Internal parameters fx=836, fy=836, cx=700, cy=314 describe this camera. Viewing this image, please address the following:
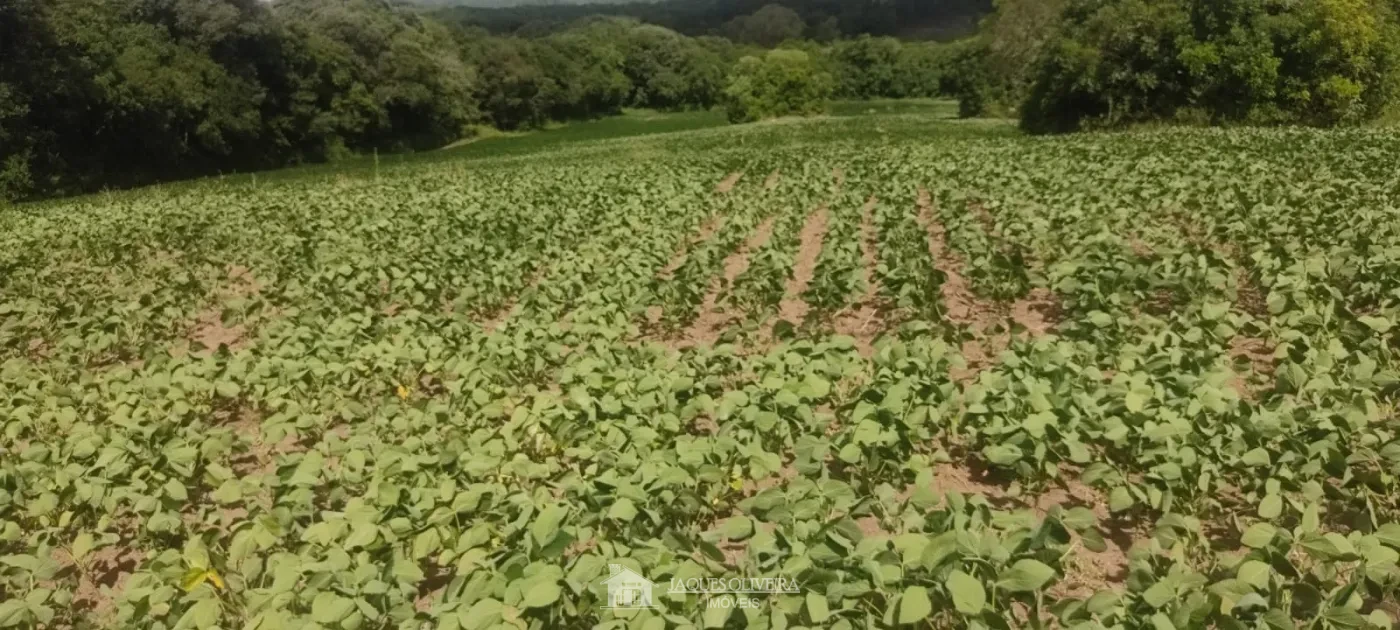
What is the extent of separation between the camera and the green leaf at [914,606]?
9.60ft

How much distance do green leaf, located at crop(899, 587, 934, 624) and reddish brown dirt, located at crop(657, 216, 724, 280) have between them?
6.91 m

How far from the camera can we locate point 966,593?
3.01m

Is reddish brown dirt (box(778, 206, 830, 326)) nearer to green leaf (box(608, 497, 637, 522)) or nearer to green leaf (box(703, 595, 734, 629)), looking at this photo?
green leaf (box(608, 497, 637, 522))

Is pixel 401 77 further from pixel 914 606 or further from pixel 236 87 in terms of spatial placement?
pixel 914 606

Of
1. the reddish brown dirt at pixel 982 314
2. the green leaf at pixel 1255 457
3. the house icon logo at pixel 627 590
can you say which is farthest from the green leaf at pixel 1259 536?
the reddish brown dirt at pixel 982 314

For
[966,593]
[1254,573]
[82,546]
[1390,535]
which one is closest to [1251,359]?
[1390,535]

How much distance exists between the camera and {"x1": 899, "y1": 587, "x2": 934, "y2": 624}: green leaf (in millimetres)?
2926

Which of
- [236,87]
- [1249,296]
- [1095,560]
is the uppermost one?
[236,87]

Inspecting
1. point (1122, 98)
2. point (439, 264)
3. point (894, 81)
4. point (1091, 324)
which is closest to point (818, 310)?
point (1091, 324)

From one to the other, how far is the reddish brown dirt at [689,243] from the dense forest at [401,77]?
23493 mm

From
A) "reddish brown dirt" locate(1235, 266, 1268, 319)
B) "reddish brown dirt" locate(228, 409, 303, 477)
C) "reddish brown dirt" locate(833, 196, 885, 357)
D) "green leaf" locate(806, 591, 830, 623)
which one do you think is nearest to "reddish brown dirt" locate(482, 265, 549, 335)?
"reddish brown dirt" locate(228, 409, 303, 477)

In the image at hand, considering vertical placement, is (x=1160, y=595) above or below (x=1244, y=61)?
below

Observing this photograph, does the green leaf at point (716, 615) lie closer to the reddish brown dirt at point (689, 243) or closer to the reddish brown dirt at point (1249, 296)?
the reddish brown dirt at point (1249, 296)

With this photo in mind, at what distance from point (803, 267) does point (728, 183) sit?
399 inches
